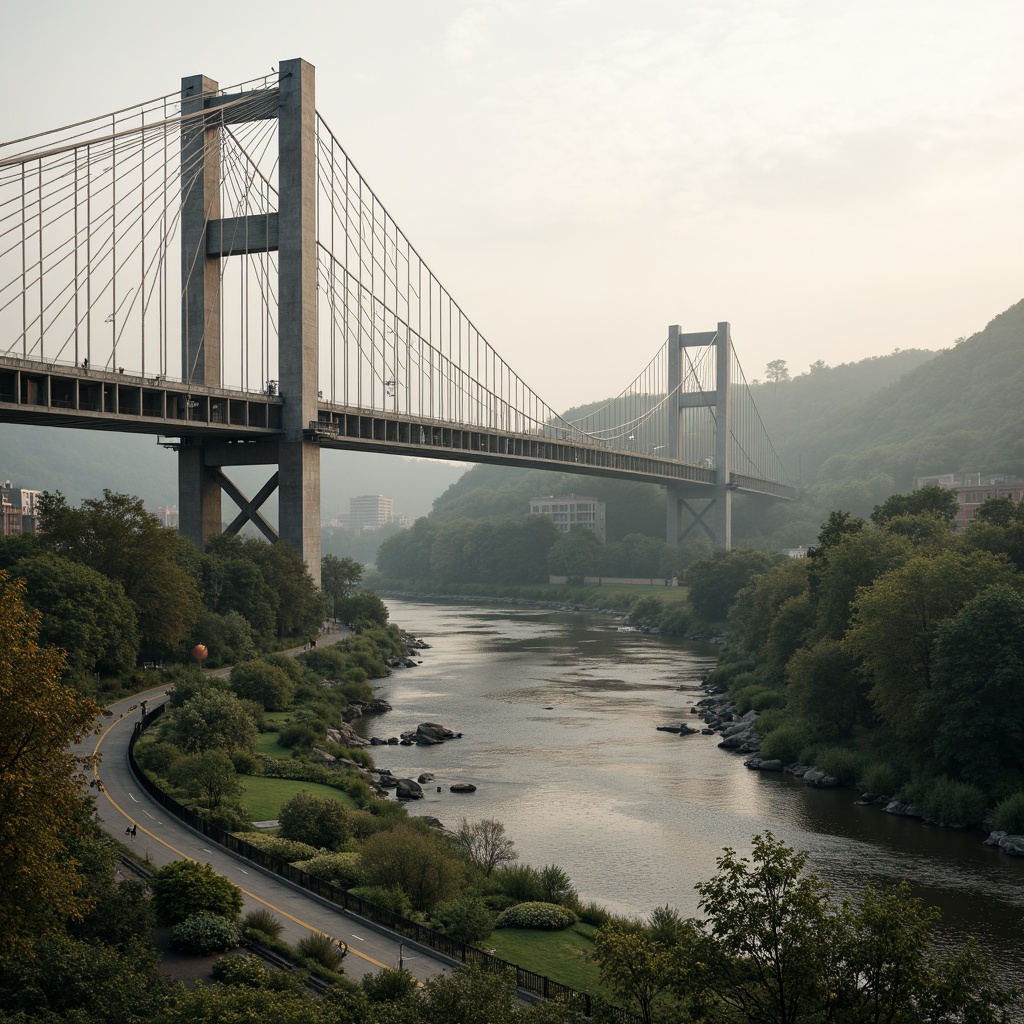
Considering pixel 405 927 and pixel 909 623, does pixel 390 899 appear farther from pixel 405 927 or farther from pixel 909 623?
pixel 909 623

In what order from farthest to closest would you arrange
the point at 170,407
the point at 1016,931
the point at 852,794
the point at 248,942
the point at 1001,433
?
the point at 1001,433 → the point at 170,407 → the point at 852,794 → the point at 1016,931 → the point at 248,942

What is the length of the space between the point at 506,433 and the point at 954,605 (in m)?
54.8

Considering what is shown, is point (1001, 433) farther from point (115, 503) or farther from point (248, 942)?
point (248, 942)

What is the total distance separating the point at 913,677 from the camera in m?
44.7

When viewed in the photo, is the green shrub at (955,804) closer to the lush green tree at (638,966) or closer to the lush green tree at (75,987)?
the lush green tree at (638,966)

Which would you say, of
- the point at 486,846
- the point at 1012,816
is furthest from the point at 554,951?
the point at 1012,816

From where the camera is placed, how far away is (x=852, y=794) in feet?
145

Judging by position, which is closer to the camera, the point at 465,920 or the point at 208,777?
the point at 465,920

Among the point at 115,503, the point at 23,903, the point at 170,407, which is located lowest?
the point at 23,903

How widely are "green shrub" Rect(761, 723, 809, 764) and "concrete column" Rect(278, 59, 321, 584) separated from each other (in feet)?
101

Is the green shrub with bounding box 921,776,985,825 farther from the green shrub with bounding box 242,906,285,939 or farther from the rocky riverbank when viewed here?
the green shrub with bounding box 242,906,285,939

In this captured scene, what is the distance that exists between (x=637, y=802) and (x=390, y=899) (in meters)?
17.2

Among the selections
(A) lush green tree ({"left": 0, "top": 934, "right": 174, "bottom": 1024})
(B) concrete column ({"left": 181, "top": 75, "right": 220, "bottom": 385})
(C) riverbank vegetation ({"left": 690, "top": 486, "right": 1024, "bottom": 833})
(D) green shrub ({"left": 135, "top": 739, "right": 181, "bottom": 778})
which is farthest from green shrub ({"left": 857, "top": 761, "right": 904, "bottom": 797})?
(B) concrete column ({"left": 181, "top": 75, "right": 220, "bottom": 385})

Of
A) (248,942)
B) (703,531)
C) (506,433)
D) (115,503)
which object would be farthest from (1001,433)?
(248,942)
